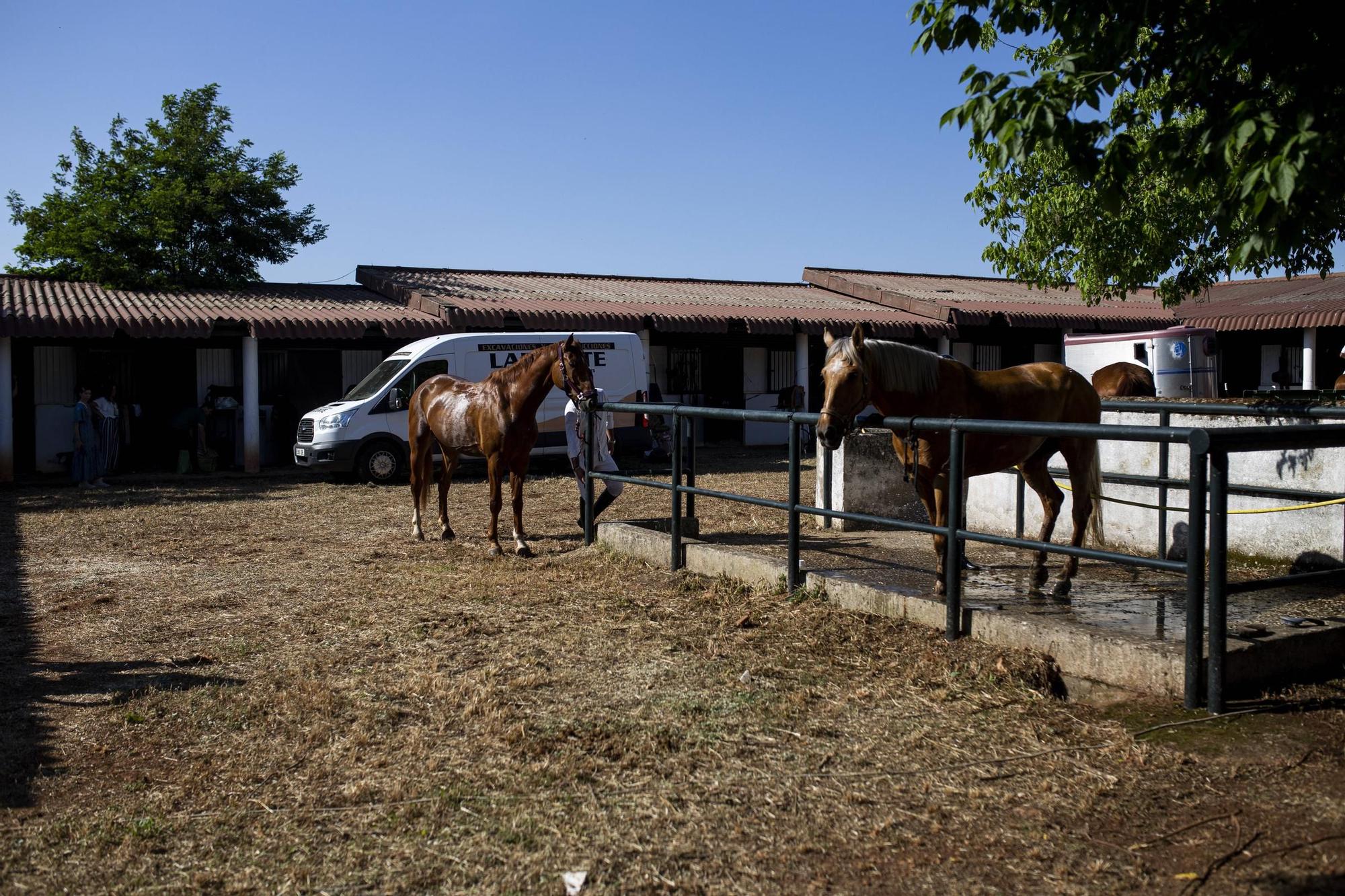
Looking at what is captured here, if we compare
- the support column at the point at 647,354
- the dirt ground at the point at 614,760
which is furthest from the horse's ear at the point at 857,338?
the support column at the point at 647,354

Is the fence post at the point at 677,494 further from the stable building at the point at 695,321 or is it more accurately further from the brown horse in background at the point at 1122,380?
the stable building at the point at 695,321

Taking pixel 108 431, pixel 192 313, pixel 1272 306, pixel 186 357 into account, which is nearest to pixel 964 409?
pixel 108 431

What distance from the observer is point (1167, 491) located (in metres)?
7.84

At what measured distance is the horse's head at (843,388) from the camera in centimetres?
575

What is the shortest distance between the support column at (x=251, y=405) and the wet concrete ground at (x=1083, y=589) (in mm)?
12920

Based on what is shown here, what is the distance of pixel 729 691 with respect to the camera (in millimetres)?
4953

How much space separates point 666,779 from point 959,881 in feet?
3.84

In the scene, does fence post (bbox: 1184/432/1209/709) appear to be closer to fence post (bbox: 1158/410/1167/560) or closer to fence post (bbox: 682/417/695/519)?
fence post (bbox: 1158/410/1167/560)

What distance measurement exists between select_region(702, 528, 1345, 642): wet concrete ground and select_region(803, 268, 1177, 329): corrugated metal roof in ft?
52.1

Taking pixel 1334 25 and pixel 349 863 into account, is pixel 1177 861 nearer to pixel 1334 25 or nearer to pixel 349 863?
pixel 349 863

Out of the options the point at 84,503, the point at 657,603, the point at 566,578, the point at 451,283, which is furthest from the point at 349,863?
the point at 451,283

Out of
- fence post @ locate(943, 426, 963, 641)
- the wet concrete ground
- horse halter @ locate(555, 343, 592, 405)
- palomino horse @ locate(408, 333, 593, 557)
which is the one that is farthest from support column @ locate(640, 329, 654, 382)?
fence post @ locate(943, 426, 963, 641)

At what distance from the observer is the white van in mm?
15992

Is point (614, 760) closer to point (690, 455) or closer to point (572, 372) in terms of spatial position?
point (690, 455)
